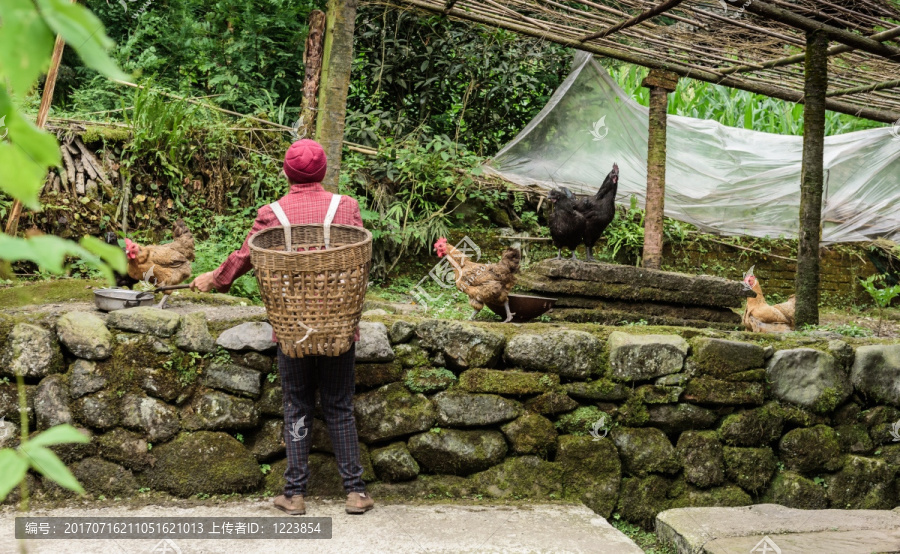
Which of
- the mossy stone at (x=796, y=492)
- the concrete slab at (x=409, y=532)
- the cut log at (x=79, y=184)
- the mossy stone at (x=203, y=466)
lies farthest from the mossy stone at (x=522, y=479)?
the cut log at (x=79, y=184)

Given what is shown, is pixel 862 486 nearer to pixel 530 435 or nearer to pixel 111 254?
pixel 530 435

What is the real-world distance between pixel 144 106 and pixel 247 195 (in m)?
1.15

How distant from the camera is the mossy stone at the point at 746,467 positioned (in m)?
4.46

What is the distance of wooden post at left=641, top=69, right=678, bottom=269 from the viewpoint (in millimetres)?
5961

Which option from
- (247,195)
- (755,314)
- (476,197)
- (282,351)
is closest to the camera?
(282,351)

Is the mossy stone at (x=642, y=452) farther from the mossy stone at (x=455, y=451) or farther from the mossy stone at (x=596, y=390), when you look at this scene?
the mossy stone at (x=455, y=451)

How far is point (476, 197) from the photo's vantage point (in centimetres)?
776

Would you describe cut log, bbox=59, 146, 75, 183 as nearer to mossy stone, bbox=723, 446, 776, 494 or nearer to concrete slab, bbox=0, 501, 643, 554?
concrete slab, bbox=0, 501, 643, 554

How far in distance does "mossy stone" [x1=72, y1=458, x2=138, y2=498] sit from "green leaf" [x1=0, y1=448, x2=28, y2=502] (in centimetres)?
344

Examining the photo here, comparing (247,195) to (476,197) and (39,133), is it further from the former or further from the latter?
(39,133)

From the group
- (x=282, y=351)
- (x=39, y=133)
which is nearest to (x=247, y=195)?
(x=282, y=351)

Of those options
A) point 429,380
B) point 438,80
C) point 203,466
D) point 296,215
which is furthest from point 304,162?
point 438,80

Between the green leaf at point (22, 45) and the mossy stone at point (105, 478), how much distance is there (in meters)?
3.63

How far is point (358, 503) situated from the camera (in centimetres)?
369
